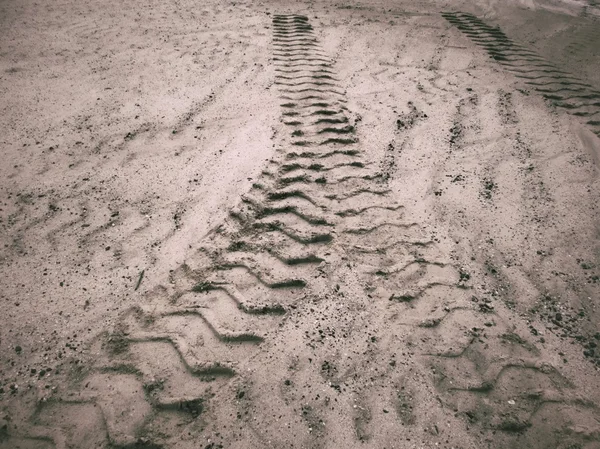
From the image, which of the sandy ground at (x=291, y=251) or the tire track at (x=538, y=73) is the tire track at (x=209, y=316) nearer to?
the sandy ground at (x=291, y=251)

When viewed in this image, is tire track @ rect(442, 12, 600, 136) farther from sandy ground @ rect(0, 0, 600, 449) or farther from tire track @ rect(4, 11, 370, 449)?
tire track @ rect(4, 11, 370, 449)

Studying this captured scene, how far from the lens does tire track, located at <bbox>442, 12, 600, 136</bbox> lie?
374cm

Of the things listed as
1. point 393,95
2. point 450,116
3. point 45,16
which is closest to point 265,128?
point 393,95

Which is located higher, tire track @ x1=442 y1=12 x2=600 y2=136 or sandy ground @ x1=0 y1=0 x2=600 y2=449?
tire track @ x1=442 y1=12 x2=600 y2=136

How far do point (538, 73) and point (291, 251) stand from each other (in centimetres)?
433

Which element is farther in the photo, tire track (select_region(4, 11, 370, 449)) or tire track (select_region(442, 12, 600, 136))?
tire track (select_region(442, 12, 600, 136))

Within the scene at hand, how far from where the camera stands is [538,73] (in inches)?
172

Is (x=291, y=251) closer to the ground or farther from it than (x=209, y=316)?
farther from it

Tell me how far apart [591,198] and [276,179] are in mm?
2487

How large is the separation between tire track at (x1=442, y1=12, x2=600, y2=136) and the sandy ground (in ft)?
0.19

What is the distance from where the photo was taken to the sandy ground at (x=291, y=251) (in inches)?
62.1

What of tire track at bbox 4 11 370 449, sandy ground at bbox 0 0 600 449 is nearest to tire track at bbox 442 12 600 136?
sandy ground at bbox 0 0 600 449

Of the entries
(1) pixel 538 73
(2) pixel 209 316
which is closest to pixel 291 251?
(2) pixel 209 316

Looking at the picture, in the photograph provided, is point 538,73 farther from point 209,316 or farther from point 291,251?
point 209,316
